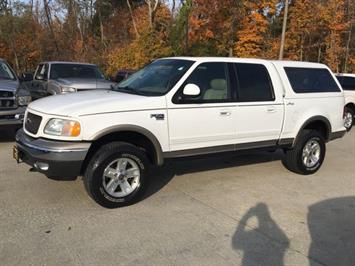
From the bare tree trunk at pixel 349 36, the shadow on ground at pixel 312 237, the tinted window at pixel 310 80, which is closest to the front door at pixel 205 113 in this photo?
the shadow on ground at pixel 312 237

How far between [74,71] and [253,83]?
769 cm

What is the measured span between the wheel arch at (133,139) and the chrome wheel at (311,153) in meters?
2.84

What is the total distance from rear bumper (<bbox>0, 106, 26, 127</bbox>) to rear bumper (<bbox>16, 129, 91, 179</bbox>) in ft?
12.1

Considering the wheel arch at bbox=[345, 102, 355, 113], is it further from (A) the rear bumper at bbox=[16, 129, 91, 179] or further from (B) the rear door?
(A) the rear bumper at bbox=[16, 129, 91, 179]

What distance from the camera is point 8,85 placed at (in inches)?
342

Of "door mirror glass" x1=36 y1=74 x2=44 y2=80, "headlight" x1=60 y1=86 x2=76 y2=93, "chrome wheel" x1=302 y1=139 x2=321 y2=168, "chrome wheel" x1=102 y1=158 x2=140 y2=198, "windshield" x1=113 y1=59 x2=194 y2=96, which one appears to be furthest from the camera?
"door mirror glass" x1=36 y1=74 x2=44 y2=80

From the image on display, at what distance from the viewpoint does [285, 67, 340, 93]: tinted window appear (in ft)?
22.7

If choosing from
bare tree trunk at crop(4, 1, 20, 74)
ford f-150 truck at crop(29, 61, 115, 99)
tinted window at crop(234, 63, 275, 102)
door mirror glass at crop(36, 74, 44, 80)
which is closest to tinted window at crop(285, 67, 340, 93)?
tinted window at crop(234, 63, 275, 102)

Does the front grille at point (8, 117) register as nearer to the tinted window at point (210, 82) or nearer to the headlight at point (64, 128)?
the headlight at point (64, 128)

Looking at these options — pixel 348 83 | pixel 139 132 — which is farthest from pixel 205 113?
pixel 348 83

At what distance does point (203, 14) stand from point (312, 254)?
29119mm

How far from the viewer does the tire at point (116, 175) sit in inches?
197

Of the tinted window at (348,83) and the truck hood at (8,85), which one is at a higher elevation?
the truck hood at (8,85)

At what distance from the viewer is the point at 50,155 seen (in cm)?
480
